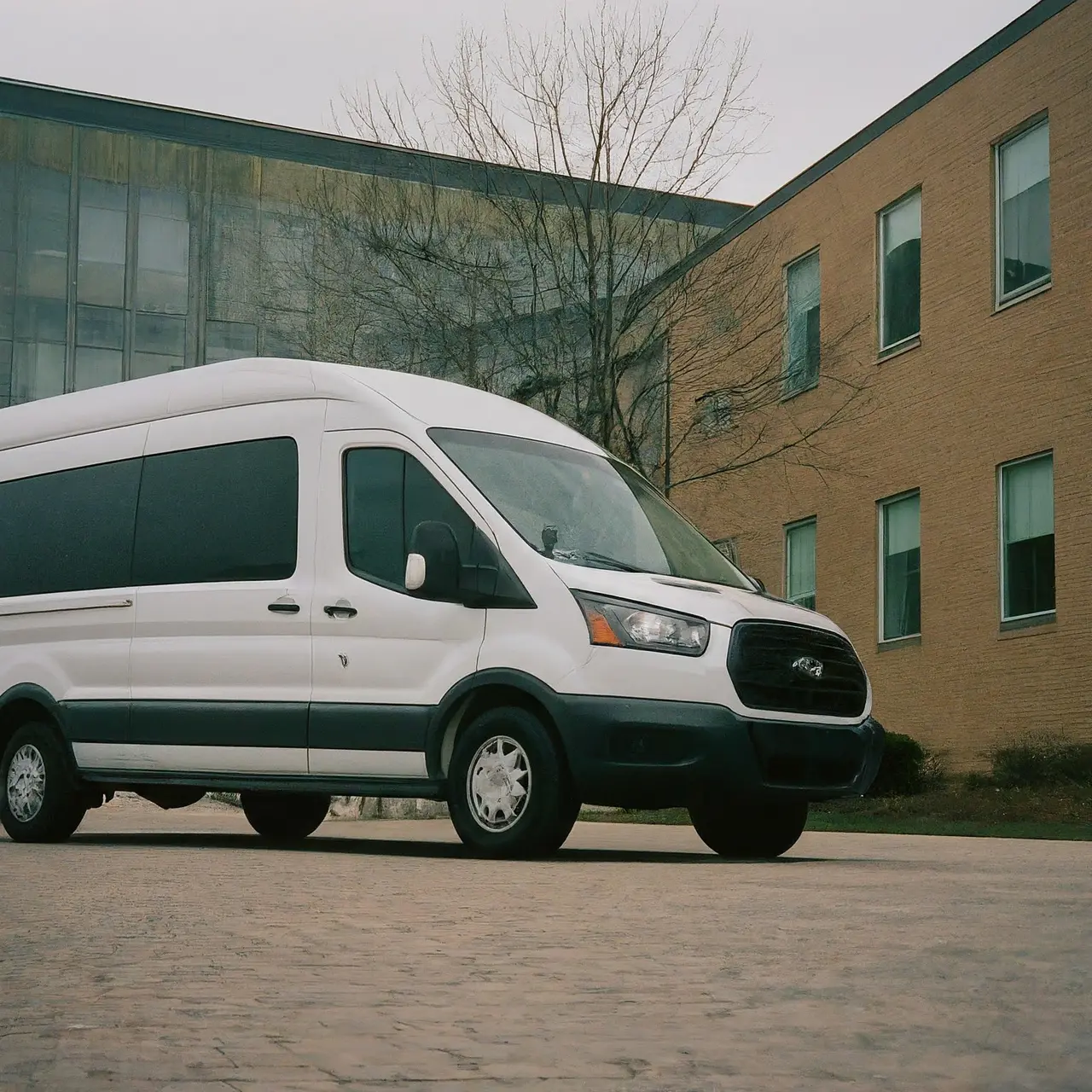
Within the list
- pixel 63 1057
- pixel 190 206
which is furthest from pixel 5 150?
pixel 63 1057

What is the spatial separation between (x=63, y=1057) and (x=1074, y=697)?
18.5 m

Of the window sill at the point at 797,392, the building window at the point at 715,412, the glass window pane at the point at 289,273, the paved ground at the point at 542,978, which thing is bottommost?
the paved ground at the point at 542,978

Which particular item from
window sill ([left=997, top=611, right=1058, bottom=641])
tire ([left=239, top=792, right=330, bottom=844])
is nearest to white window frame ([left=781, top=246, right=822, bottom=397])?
window sill ([left=997, top=611, right=1058, bottom=641])

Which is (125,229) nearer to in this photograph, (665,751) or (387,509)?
(387,509)

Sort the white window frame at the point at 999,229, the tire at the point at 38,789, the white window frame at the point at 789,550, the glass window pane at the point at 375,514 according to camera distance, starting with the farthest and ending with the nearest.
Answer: the white window frame at the point at 789,550 → the white window frame at the point at 999,229 → the tire at the point at 38,789 → the glass window pane at the point at 375,514

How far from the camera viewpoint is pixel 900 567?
25.9 meters

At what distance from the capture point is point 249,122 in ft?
156

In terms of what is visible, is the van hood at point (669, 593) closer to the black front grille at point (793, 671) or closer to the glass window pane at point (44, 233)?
the black front grille at point (793, 671)

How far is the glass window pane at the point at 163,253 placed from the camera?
47125mm

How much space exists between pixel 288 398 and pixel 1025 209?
542 inches

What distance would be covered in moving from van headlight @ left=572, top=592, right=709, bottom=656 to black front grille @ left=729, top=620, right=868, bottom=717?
0.73 feet

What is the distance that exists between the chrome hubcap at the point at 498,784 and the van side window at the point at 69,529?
3.13m

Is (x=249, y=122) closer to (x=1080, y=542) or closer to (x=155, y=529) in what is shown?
(x=1080, y=542)

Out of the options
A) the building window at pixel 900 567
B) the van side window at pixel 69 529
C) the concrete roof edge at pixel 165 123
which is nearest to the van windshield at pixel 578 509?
the van side window at pixel 69 529
